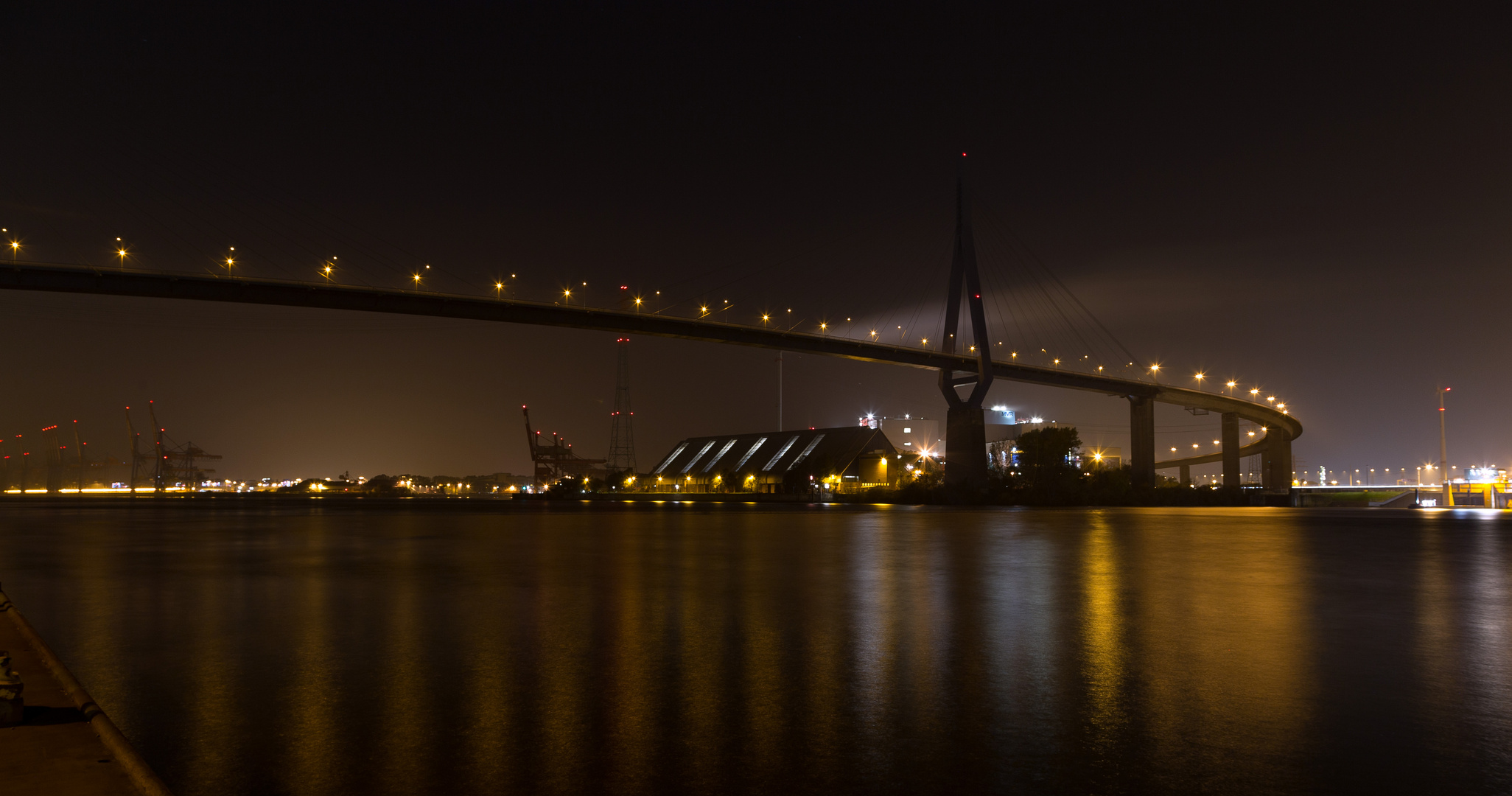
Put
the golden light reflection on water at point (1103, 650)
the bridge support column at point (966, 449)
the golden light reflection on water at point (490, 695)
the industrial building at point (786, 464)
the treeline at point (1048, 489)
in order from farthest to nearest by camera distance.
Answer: the industrial building at point (786, 464) → the bridge support column at point (966, 449) → the treeline at point (1048, 489) → the golden light reflection on water at point (1103, 650) → the golden light reflection on water at point (490, 695)

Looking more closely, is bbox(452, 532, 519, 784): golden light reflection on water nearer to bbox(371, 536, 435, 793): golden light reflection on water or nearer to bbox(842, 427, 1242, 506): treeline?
bbox(371, 536, 435, 793): golden light reflection on water

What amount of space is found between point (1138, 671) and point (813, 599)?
567 cm

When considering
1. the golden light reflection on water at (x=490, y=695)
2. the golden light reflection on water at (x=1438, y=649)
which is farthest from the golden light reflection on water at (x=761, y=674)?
the golden light reflection on water at (x=1438, y=649)

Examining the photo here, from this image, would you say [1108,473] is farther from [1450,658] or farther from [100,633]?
[100,633]

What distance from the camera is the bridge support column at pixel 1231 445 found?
99162 mm

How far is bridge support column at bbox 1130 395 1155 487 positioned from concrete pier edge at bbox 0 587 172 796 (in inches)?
3190

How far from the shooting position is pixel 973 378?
6894 cm

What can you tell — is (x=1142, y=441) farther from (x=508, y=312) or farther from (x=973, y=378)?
(x=508, y=312)

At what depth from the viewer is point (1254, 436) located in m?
163

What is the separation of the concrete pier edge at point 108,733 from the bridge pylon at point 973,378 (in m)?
59.7

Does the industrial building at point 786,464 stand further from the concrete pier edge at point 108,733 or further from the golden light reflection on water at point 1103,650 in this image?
the concrete pier edge at point 108,733

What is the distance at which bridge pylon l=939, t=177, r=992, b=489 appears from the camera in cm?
6384

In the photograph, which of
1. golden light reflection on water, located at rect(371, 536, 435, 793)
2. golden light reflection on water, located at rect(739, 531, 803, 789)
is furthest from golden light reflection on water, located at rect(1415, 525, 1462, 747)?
golden light reflection on water, located at rect(371, 536, 435, 793)

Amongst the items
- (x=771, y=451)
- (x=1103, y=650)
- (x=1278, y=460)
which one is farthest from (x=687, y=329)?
(x=1278, y=460)
